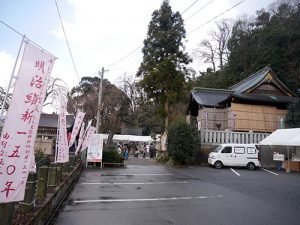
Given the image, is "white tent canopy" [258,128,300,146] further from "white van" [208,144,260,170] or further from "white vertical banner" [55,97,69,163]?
"white vertical banner" [55,97,69,163]

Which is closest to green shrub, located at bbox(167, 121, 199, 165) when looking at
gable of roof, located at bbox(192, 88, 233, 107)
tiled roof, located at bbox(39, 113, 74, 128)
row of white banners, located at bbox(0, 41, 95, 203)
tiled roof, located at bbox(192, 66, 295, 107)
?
tiled roof, located at bbox(192, 66, 295, 107)

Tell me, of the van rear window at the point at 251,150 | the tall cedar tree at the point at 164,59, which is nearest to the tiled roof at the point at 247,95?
the tall cedar tree at the point at 164,59

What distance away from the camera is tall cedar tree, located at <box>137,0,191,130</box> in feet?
91.4

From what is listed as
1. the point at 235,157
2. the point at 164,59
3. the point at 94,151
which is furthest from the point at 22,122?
the point at 164,59

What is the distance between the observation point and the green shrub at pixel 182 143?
23047mm

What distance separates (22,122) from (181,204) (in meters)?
5.92

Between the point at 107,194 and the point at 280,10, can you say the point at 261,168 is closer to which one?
the point at 107,194

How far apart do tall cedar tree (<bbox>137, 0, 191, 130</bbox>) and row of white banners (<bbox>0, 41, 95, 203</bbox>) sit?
904 inches

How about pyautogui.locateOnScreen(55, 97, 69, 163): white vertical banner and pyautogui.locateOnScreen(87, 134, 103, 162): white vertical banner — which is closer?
pyautogui.locateOnScreen(55, 97, 69, 163): white vertical banner

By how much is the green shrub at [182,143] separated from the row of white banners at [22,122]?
18536 mm

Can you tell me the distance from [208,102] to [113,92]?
13.2 meters

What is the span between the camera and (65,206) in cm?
873

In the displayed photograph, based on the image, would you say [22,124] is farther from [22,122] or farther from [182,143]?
[182,143]

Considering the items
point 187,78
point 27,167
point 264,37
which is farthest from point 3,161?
point 264,37
